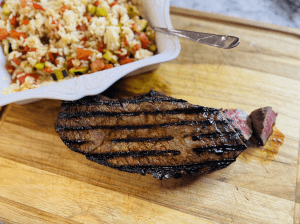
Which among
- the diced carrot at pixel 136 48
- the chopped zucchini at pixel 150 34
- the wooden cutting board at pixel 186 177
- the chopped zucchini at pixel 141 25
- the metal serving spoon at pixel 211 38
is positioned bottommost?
the wooden cutting board at pixel 186 177

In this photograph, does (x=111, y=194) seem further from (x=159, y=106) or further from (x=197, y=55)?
(x=197, y=55)

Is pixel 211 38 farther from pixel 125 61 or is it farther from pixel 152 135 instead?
pixel 152 135

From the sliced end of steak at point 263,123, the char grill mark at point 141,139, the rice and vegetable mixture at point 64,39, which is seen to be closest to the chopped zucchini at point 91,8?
the rice and vegetable mixture at point 64,39

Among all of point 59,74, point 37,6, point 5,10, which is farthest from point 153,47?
point 5,10

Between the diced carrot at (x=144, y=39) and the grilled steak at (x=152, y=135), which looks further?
the diced carrot at (x=144, y=39)

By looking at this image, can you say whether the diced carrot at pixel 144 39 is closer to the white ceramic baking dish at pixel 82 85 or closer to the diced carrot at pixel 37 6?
the white ceramic baking dish at pixel 82 85

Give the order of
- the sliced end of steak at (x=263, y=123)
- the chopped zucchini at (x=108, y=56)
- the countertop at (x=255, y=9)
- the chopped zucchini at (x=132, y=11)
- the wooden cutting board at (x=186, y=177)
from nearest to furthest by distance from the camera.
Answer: the wooden cutting board at (x=186, y=177), the sliced end of steak at (x=263, y=123), the chopped zucchini at (x=108, y=56), the chopped zucchini at (x=132, y=11), the countertop at (x=255, y=9)
